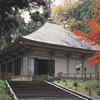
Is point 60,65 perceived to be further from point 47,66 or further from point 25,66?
point 25,66

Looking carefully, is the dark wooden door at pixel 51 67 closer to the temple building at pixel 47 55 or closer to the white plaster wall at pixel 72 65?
the temple building at pixel 47 55

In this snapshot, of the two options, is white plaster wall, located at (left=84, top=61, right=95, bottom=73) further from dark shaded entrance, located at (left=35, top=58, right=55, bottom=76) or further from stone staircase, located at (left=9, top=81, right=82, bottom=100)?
stone staircase, located at (left=9, top=81, right=82, bottom=100)

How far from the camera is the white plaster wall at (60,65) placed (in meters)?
23.3

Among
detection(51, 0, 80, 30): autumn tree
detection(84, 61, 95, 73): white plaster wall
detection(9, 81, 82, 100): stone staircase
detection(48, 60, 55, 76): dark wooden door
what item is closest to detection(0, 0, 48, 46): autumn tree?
detection(9, 81, 82, 100): stone staircase

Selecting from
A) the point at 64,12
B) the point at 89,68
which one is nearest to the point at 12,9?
the point at 89,68

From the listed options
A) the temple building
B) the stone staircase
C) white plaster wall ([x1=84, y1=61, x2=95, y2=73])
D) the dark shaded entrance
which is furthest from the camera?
white plaster wall ([x1=84, y1=61, x2=95, y2=73])

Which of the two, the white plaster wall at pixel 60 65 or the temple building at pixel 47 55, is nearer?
the temple building at pixel 47 55

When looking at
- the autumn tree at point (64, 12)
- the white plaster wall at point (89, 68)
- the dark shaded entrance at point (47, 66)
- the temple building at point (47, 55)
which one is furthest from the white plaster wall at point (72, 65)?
the autumn tree at point (64, 12)

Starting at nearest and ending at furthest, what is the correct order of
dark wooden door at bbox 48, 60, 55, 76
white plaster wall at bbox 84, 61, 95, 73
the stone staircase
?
the stone staircase → dark wooden door at bbox 48, 60, 55, 76 → white plaster wall at bbox 84, 61, 95, 73

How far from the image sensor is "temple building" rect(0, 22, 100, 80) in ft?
69.4

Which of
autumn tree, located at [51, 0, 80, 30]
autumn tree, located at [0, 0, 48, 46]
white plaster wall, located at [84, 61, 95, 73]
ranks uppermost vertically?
autumn tree, located at [51, 0, 80, 30]

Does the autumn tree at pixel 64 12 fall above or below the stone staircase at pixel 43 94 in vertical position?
above

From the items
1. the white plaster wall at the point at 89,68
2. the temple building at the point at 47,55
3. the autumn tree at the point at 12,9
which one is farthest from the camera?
the white plaster wall at the point at 89,68

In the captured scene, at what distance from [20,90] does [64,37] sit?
44.4 feet
